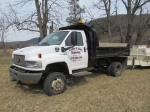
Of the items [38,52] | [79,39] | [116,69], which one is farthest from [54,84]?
[116,69]

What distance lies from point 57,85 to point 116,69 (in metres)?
4.10

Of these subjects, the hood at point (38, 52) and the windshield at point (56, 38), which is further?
the windshield at point (56, 38)

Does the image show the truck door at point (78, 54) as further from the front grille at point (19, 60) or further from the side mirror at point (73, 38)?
the front grille at point (19, 60)

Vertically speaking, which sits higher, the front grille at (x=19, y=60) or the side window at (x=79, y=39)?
the side window at (x=79, y=39)

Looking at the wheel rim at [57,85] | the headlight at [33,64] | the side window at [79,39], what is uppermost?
the side window at [79,39]

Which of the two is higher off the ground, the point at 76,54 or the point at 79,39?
the point at 79,39

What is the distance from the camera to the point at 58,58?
547 cm

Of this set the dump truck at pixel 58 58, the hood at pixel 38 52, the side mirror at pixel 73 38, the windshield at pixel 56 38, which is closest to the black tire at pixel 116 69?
the dump truck at pixel 58 58

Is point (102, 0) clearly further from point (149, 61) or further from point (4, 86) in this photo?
point (4, 86)

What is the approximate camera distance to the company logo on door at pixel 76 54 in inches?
237

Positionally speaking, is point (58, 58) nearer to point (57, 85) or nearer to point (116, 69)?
point (57, 85)

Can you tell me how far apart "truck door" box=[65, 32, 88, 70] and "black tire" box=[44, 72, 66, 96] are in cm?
71

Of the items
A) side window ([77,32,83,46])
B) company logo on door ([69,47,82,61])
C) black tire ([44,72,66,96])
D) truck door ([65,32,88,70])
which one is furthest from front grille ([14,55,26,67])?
side window ([77,32,83,46])

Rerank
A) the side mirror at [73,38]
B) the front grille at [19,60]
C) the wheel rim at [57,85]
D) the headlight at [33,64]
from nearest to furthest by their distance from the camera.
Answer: the headlight at [33,64], the front grille at [19,60], the wheel rim at [57,85], the side mirror at [73,38]
